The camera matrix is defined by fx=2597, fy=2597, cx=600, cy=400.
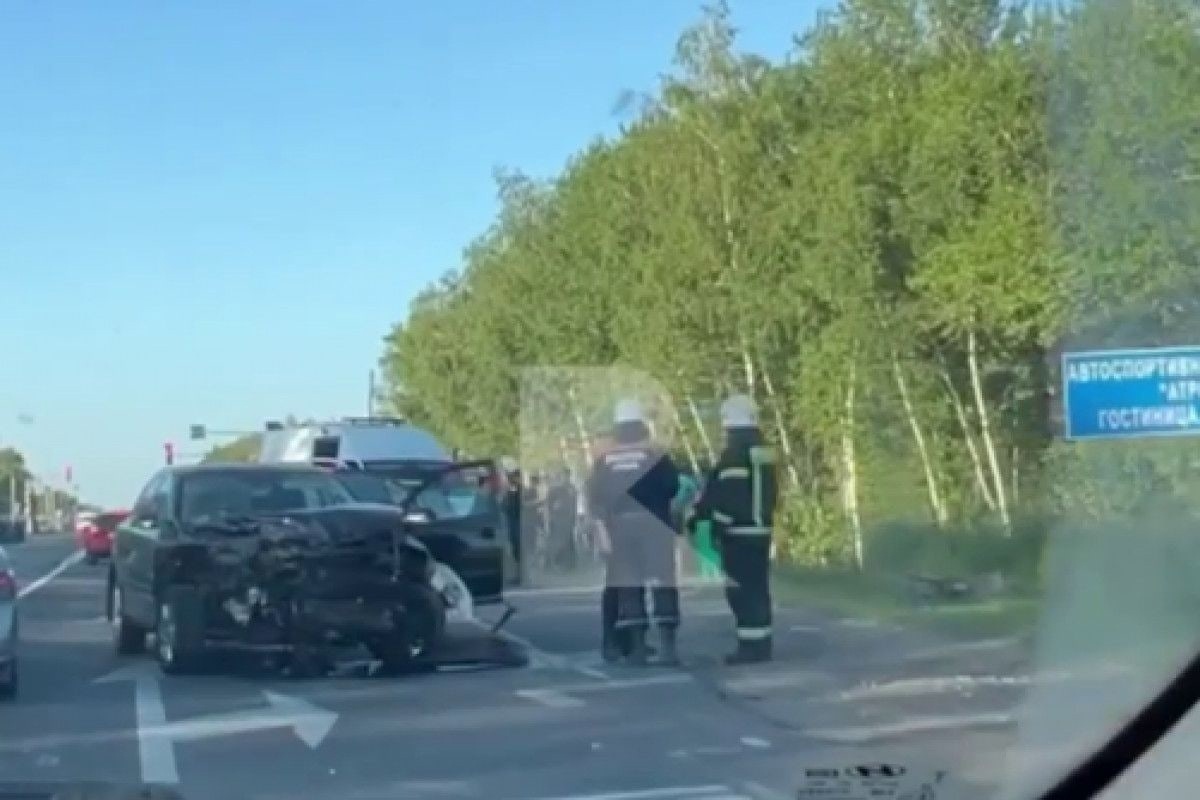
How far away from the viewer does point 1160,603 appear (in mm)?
7031

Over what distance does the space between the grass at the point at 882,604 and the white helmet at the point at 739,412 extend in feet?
3.05

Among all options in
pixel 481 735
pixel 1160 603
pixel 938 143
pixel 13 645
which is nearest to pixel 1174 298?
pixel 1160 603

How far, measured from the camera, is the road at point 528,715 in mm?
8438

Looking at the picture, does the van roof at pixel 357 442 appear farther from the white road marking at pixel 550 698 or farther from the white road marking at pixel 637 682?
the white road marking at pixel 637 682

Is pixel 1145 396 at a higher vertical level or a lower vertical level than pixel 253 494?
higher

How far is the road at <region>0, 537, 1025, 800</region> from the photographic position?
844 cm

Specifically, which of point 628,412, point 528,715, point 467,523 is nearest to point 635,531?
point 467,523

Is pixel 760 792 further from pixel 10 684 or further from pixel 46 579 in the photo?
pixel 10 684

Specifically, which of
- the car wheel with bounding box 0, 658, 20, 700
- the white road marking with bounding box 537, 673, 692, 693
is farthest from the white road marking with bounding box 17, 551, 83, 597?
the white road marking with bounding box 537, 673, 692, 693

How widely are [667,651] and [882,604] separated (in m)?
0.91

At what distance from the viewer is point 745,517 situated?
936 centimetres

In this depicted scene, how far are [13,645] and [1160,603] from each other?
18.2ft

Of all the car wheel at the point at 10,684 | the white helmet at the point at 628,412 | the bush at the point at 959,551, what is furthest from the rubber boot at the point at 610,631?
the car wheel at the point at 10,684

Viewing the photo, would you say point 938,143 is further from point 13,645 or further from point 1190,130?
point 13,645
